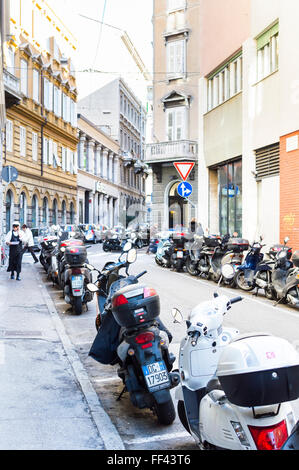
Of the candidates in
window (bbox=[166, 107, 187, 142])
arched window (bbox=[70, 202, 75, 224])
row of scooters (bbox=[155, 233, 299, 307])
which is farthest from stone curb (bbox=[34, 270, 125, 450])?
arched window (bbox=[70, 202, 75, 224])

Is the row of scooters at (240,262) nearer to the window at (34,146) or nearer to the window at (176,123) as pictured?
the window at (176,123)

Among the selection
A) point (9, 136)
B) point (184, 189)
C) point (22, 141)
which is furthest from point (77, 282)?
point (22, 141)

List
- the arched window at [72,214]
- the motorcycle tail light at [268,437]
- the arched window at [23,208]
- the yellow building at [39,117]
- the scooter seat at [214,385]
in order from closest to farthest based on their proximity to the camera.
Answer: the motorcycle tail light at [268,437] → the scooter seat at [214,385] → the yellow building at [39,117] → the arched window at [23,208] → the arched window at [72,214]

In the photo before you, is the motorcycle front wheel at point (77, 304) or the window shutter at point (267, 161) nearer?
the motorcycle front wheel at point (77, 304)

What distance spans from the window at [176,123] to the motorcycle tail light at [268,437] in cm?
3002

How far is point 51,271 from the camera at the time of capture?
14.7 m

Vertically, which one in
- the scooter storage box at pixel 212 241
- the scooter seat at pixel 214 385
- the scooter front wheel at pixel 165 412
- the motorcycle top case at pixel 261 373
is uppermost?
the scooter storage box at pixel 212 241

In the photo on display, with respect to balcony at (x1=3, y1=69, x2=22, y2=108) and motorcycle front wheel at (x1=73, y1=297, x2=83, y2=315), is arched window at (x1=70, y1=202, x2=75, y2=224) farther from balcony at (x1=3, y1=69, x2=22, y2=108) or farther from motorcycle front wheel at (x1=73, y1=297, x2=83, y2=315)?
motorcycle front wheel at (x1=73, y1=297, x2=83, y2=315)

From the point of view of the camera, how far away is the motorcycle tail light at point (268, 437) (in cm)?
289

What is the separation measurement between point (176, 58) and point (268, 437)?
31498mm

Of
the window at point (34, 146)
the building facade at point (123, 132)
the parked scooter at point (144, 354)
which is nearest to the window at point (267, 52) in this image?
the parked scooter at point (144, 354)

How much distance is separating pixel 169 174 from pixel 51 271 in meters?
18.4

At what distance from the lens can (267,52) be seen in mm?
18391

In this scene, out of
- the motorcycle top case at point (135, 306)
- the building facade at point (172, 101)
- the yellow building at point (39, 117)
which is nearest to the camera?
the motorcycle top case at point (135, 306)
